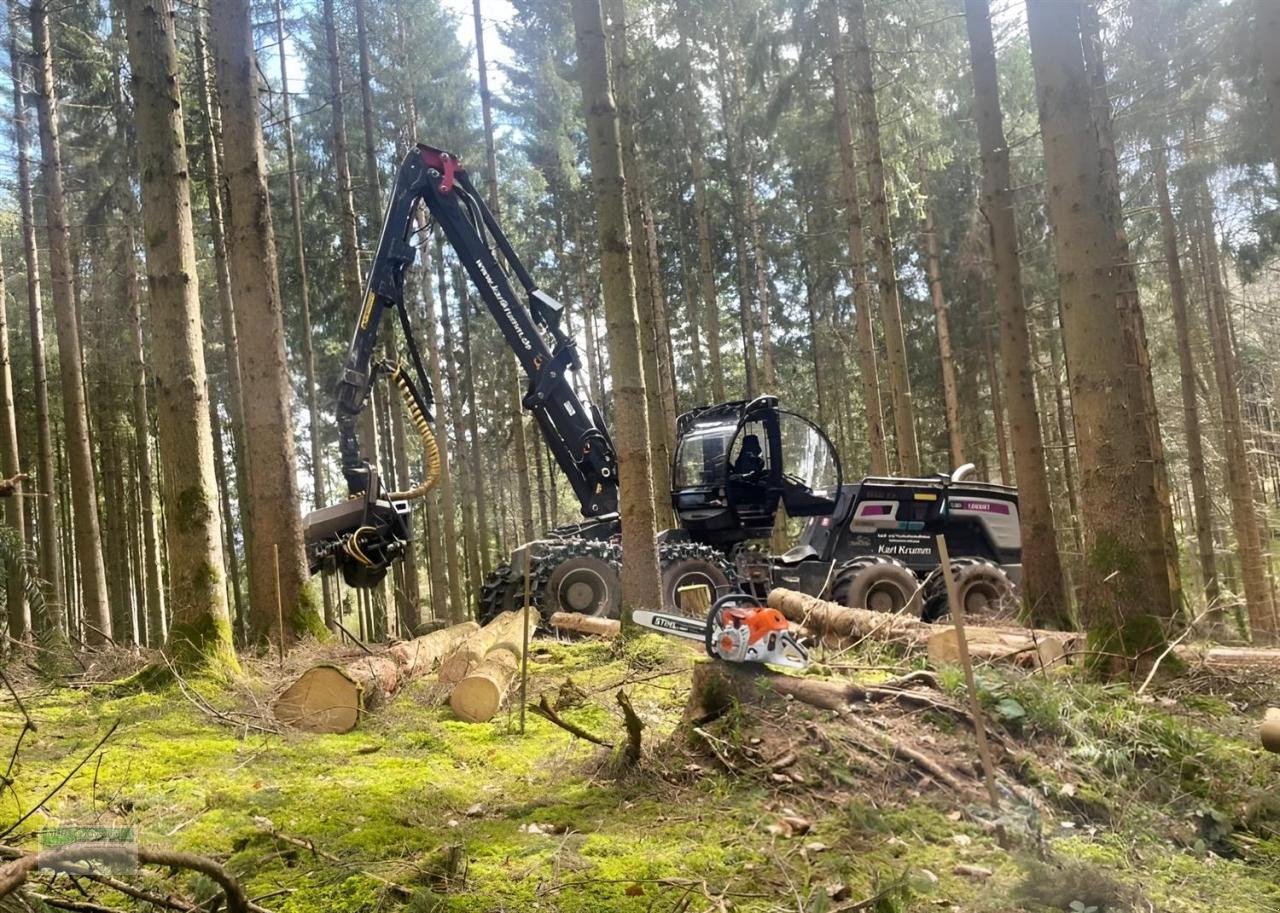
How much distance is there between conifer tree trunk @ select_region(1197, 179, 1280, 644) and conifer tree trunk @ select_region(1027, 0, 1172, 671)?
8850mm

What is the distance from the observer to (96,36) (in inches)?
562

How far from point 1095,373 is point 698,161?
16291 millimetres

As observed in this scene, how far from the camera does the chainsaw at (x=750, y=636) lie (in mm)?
3998

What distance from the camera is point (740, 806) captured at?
347cm

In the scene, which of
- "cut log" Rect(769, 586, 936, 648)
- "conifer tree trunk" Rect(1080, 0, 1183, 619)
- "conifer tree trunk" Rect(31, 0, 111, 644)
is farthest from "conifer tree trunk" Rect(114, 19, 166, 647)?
"conifer tree trunk" Rect(1080, 0, 1183, 619)

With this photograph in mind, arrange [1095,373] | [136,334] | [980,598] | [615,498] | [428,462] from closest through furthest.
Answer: [1095,373] < [428,462] < [980,598] < [615,498] < [136,334]

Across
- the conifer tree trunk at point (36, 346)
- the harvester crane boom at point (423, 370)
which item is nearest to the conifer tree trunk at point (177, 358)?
the harvester crane boom at point (423, 370)

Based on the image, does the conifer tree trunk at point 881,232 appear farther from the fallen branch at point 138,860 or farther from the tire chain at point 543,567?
the fallen branch at point 138,860

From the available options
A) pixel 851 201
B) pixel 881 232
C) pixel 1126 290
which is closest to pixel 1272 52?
pixel 1126 290

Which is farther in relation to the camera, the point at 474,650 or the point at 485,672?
the point at 474,650

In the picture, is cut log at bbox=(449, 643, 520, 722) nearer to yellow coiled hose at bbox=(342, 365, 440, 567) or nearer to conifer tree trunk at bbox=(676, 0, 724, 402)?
yellow coiled hose at bbox=(342, 365, 440, 567)

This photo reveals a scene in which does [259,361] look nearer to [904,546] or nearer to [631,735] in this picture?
[631,735]

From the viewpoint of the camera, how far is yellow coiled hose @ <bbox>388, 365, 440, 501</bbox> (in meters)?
9.25

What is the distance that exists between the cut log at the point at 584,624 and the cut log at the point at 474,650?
101cm
